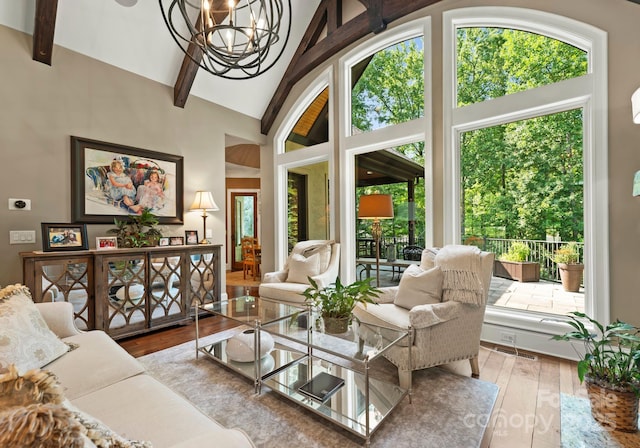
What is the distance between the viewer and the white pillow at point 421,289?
2359 mm

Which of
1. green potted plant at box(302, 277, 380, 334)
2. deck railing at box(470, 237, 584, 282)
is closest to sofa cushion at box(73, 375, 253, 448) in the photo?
green potted plant at box(302, 277, 380, 334)

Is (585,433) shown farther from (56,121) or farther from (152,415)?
(56,121)

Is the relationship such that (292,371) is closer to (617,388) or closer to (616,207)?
(617,388)

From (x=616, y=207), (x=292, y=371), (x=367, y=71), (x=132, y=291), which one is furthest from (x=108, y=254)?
(x=616, y=207)

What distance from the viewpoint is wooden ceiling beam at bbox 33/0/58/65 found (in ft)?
9.05

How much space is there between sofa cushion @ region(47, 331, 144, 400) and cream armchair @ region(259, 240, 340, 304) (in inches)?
71.6

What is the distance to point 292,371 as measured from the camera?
2158 mm

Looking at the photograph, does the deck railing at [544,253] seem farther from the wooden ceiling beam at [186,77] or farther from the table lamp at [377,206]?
the wooden ceiling beam at [186,77]

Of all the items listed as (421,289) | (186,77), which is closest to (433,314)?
(421,289)

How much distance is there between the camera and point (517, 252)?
2975 mm

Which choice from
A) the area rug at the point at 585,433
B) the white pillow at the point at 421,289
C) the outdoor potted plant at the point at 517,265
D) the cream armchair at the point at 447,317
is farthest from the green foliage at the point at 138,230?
the area rug at the point at 585,433

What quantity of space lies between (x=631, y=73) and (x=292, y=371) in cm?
345

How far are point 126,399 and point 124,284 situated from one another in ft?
6.98

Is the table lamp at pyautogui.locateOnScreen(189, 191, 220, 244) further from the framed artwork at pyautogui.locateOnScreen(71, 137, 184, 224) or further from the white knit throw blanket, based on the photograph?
the white knit throw blanket
